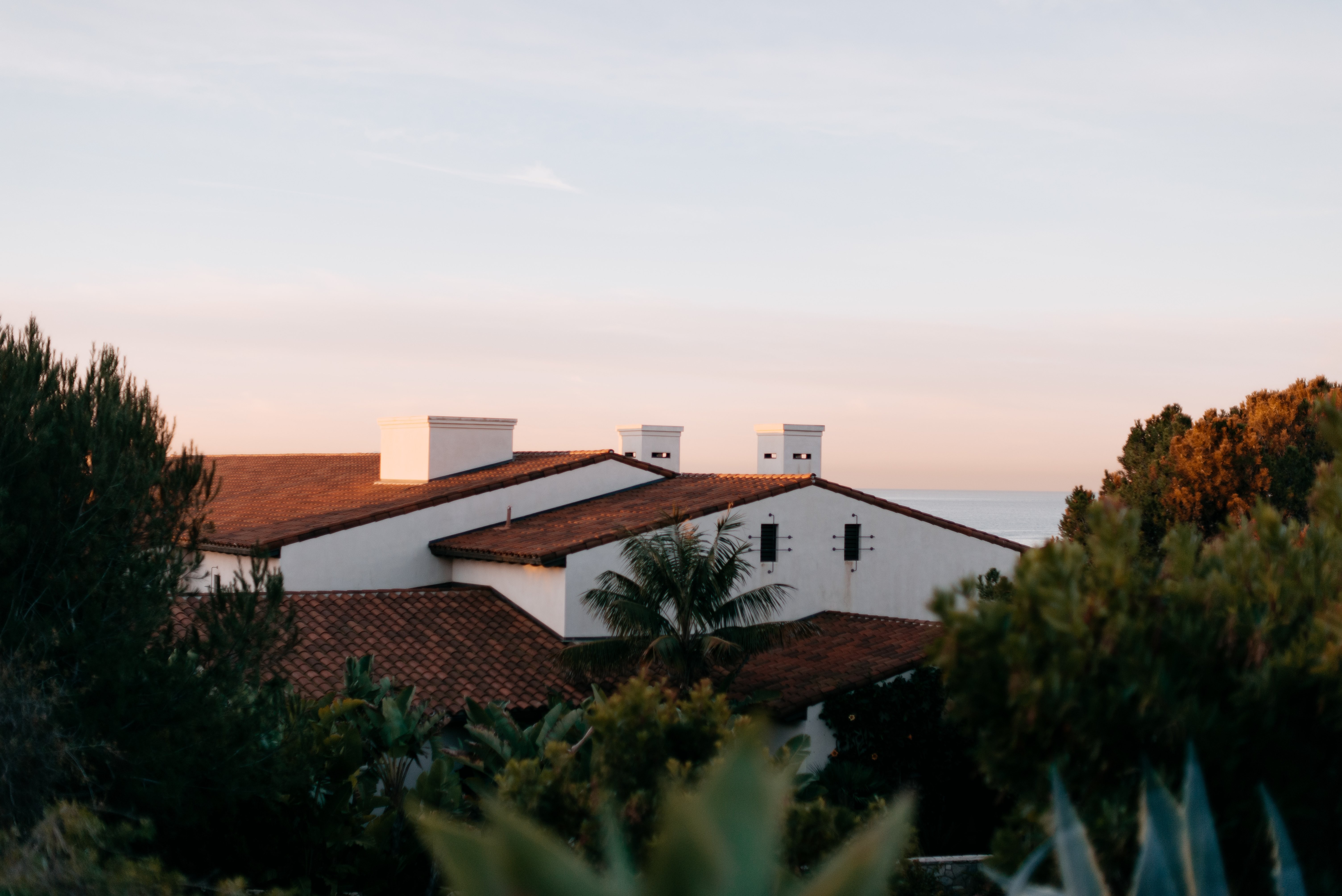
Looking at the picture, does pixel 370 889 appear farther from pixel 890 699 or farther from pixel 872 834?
pixel 872 834

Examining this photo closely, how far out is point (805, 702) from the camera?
22.7 m

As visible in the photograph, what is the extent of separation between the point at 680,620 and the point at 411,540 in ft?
33.0

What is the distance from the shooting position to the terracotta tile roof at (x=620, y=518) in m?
25.1

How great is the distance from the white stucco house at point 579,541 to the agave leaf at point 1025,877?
17.2 meters

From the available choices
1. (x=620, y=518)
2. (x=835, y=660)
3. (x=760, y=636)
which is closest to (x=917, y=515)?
(x=835, y=660)

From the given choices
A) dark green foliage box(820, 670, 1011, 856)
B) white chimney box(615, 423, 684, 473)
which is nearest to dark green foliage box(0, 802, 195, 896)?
dark green foliage box(820, 670, 1011, 856)

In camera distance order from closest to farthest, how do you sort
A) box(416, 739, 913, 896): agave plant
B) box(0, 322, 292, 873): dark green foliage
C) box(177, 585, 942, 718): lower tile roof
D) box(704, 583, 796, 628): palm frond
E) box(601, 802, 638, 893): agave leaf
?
box(416, 739, 913, 896): agave plant
box(601, 802, 638, 893): agave leaf
box(0, 322, 292, 873): dark green foliage
box(704, 583, 796, 628): palm frond
box(177, 585, 942, 718): lower tile roof

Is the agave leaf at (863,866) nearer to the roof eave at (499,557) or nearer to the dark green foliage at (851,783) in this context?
the dark green foliage at (851,783)

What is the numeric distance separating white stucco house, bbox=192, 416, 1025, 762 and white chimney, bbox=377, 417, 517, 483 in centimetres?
15

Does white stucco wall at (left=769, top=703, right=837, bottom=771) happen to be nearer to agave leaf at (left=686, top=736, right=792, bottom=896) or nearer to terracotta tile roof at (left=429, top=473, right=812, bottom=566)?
terracotta tile roof at (left=429, top=473, right=812, bottom=566)

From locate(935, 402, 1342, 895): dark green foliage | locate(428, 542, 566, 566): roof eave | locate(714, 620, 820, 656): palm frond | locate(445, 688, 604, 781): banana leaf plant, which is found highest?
locate(935, 402, 1342, 895): dark green foliage

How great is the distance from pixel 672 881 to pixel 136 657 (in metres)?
11.2

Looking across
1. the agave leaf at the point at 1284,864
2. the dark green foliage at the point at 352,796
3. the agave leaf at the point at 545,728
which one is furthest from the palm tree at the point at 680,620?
the agave leaf at the point at 1284,864

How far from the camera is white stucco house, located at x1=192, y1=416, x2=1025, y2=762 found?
24938 mm
